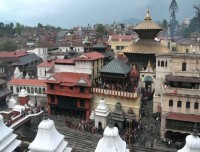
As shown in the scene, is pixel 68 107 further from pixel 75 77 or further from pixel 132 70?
pixel 132 70

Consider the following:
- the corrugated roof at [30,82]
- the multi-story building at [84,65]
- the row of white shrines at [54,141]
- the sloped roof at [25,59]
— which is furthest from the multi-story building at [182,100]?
the sloped roof at [25,59]

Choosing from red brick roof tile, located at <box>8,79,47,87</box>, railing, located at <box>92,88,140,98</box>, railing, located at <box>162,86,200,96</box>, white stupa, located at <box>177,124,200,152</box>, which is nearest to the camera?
white stupa, located at <box>177,124,200,152</box>

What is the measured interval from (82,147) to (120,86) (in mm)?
10254

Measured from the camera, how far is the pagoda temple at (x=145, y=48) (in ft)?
144

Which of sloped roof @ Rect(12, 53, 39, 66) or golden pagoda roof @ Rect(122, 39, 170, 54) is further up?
golden pagoda roof @ Rect(122, 39, 170, 54)

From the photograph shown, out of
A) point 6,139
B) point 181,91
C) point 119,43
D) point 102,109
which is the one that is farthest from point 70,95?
point 119,43

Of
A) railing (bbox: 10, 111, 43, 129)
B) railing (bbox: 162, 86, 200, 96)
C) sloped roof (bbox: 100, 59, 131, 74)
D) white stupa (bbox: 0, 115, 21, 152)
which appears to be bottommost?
railing (bbox: 10, 111, 43, 129)

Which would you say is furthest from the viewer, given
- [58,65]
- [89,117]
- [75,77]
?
[58,65]

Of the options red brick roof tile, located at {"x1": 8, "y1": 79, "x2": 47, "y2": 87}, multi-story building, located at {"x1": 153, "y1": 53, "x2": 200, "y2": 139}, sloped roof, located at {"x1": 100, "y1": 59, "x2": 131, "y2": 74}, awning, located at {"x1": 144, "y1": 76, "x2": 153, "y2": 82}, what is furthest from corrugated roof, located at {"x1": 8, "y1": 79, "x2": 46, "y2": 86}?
multi-story building, located at {"x1": 153, "y1": 53, "x2": 200, "y2": 139}

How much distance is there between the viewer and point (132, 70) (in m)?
39.7

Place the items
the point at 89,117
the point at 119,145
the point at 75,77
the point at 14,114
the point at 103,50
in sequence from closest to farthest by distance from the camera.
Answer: the point at 119,145 → the point at 14,114 → the point at 89,117 → the point at 75,77 → the point at 103,50

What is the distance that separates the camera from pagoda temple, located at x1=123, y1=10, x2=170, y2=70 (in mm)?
43844

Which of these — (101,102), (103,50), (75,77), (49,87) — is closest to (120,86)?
(101,102)

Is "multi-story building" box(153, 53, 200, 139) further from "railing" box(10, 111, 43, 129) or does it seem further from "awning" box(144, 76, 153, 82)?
"railing" box(10, 111, 43, 129)
